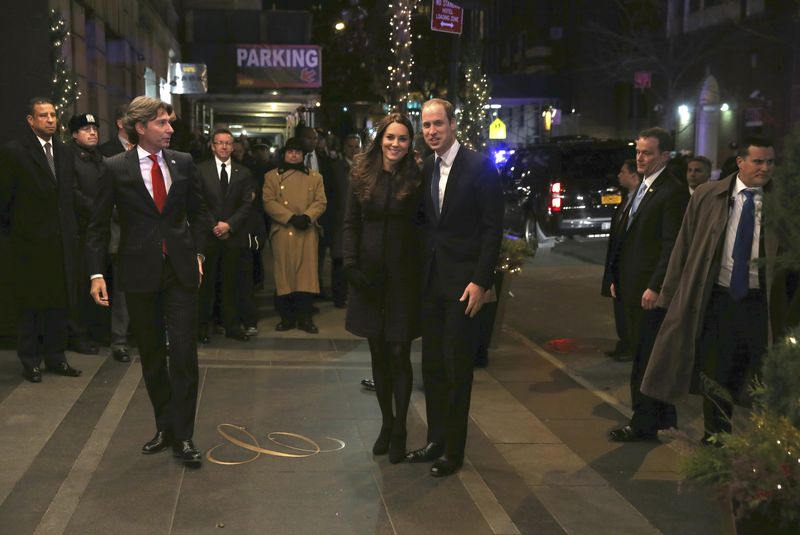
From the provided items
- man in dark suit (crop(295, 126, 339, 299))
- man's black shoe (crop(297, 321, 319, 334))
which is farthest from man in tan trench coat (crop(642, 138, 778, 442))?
man in dark suit (crop(295, 126, 339, 299))

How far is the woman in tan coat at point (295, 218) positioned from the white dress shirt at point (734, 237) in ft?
17.0

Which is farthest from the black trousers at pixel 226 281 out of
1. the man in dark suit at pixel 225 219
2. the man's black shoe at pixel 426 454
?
the man's black shoe at pixel 426 454

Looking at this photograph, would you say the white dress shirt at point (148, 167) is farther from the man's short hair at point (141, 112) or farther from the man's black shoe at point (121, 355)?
the man's black shoe at point (121, 355)

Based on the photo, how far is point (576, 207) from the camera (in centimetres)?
1847

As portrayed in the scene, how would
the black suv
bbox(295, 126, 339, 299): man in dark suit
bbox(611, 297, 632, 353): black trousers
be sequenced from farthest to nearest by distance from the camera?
the black suv → bbox(295, 126, 339, 299): man in dark suit → bbox(611, 297, 632, 353): black trousers

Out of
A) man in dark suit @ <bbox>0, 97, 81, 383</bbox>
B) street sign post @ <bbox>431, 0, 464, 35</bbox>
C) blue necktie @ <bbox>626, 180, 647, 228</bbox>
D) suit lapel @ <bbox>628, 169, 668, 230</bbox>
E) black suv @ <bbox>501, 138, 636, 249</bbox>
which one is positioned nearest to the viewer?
suit lapel @ <bbox>628, 169, 668, 230</bbox>

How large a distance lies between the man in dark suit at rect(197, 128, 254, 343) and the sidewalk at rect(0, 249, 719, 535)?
41.5 inches

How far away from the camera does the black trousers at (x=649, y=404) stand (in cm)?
646

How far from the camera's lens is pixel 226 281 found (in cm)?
981

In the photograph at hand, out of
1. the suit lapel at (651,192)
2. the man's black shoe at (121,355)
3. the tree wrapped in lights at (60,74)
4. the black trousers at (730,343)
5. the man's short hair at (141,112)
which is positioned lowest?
the man's black shoe at (121,355)

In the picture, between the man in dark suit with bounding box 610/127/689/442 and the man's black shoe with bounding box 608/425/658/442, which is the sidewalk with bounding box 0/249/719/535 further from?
the man in dark suit with bounding box 610/127/689/442

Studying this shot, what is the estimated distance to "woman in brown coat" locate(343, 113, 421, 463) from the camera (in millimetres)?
5801

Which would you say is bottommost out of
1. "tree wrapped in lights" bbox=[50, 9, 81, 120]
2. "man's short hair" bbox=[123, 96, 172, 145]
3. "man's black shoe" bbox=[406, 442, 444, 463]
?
"man's black shoe" bbox=[406, 442, 444, 463]

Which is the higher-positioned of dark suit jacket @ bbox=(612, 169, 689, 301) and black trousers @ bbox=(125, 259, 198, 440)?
dark suit jacket @ bbox=(612, 169, 689, 301)
